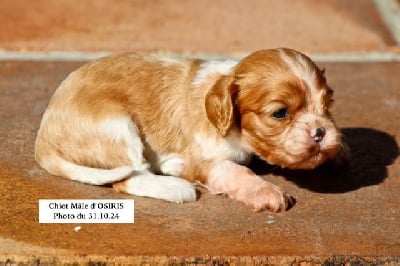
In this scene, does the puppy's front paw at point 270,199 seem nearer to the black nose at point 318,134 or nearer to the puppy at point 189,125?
the puppy at point 189,125

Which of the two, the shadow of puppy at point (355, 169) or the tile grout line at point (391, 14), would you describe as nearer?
the shadow of puppy at point (355, 169)

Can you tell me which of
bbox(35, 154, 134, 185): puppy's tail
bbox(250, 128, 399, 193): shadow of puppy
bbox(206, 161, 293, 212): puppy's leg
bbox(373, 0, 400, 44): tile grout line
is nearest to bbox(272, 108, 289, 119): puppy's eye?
bbox(206, 161, 293, 212): puppy's leg

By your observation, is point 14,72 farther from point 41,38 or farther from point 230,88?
point 230,88

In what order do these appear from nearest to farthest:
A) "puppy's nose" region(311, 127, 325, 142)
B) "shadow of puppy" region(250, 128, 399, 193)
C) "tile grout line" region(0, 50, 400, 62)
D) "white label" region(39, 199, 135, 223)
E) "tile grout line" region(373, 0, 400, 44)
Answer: "white label" region(39, 199, 135, 223), "puppy's nose" region(311, 127, 325, 142), "shadow of puppy" region(250, 128, 399, 193), "tile grout line" region(0, 50, 400, 62), "tile grout line" region(373, 0, 400, 44)

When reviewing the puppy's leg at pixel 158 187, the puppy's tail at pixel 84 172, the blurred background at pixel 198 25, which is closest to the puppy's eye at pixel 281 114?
the puppy's leg at pixel 158 187

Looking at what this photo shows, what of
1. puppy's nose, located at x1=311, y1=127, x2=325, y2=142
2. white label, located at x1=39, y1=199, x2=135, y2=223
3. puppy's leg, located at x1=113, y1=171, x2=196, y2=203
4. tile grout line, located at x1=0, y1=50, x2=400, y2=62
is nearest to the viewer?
white label, located at x1=39, y1=199, x2=135, y2=223

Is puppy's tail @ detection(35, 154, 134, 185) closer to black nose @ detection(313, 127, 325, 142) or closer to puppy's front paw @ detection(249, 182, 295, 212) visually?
puppy's front paw @ detection(249, 182, 295, 212)

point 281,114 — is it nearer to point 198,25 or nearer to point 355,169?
point 355,169

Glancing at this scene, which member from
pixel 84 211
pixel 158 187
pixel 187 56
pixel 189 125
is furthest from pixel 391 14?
pixel 84 211
